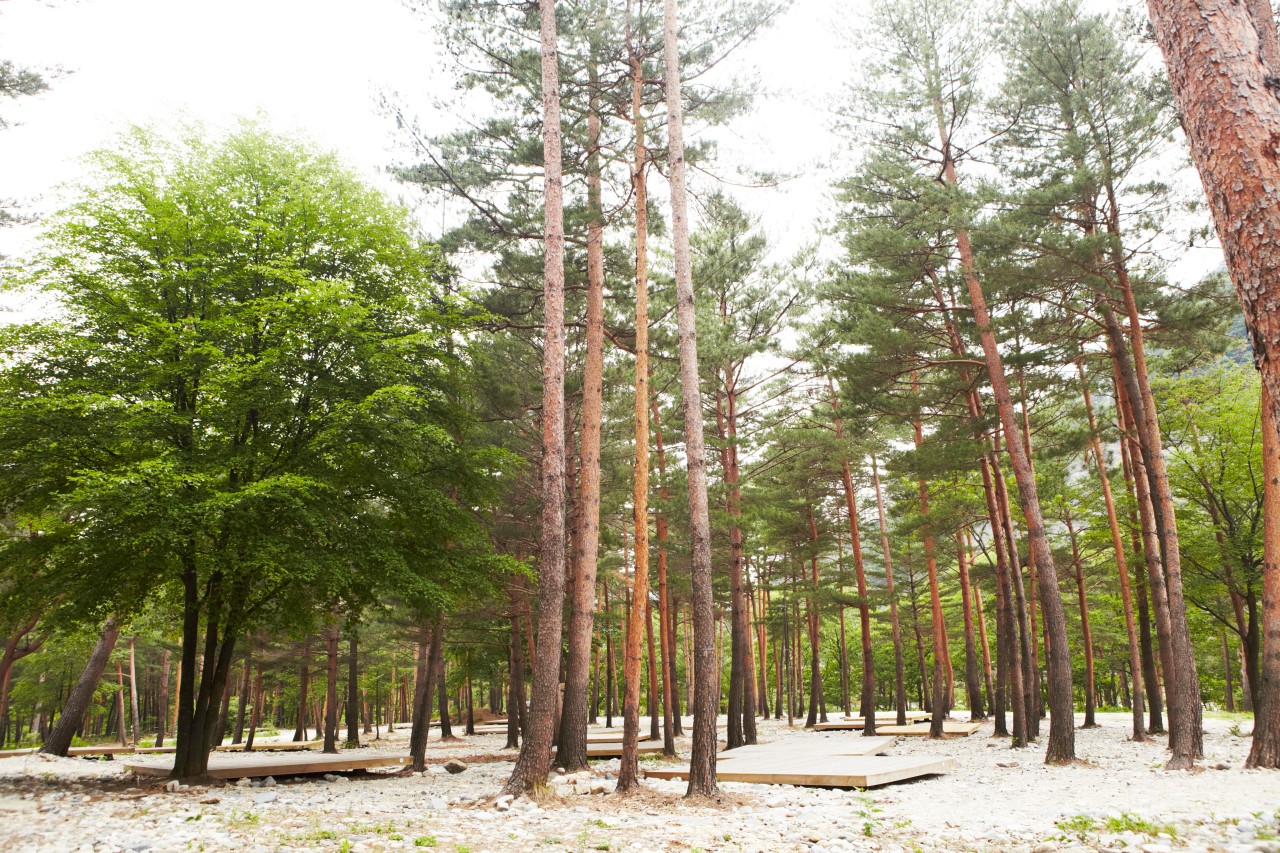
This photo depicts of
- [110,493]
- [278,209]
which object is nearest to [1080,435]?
[278,209]

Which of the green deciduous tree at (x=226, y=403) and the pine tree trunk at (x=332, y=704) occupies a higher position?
the green deciduous tree at (x=226, y=403)

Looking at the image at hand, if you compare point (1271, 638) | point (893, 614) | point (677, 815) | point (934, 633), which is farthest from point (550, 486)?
point (893, 614)

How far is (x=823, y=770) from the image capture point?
1094 centimetres

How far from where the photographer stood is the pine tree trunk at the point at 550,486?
9156 millimetres

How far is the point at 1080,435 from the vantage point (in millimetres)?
16406

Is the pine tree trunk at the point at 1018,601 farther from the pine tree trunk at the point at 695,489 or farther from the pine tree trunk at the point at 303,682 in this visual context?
the pine tree trunk at the point at 303,682

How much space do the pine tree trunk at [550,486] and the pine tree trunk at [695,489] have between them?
178 cm

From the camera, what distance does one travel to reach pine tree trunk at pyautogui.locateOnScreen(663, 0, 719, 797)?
903 cm

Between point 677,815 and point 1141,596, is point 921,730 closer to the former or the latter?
point 1141,596

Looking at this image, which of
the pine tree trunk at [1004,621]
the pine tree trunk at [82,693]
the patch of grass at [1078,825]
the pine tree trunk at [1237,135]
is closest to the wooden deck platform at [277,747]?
the pine tree trunk at [82,693]

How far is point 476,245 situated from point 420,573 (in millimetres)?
6435

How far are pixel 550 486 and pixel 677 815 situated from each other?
174 inches

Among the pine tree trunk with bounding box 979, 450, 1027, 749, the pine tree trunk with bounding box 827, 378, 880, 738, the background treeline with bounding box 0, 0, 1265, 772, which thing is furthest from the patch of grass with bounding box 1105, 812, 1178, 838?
the pine tree trunk with bounding box 827, 378, 880, 738

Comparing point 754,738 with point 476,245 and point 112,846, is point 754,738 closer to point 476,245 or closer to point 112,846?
point 476,245
